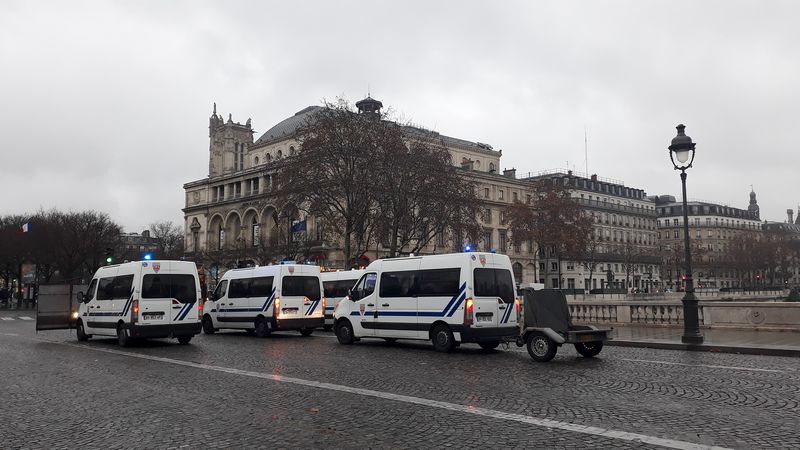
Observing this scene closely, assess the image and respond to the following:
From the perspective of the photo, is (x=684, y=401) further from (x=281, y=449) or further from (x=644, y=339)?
(x=644, y=339)

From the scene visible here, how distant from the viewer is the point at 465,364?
1283 centimetres

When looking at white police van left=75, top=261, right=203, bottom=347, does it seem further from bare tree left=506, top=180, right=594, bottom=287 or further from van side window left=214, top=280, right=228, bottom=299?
bare tree left=506, top=180, right=594, bottom=287

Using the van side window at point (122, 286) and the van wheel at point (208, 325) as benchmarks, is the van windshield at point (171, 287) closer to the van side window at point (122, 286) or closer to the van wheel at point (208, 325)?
the van side window at point (122, 286)

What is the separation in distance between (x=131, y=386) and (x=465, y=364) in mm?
6227

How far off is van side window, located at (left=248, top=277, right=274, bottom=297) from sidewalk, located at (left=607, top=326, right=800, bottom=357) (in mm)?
10953

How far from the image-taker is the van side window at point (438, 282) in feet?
50.0

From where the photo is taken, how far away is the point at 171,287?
58.5ft

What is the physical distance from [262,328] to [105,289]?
202 inches

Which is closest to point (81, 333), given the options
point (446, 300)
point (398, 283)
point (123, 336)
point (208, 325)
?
point (123, 336)

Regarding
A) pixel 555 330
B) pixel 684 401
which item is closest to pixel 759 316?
pixel 555 330

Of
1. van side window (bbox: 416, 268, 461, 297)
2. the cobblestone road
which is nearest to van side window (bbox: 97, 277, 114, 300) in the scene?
the cobblestone road

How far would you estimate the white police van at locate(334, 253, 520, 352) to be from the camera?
15.0 m

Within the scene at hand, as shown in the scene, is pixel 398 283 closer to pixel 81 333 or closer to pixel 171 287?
pixel 171 287

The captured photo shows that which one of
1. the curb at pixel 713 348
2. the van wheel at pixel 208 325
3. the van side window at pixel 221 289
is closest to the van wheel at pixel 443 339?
the curb at pixel 713 348
